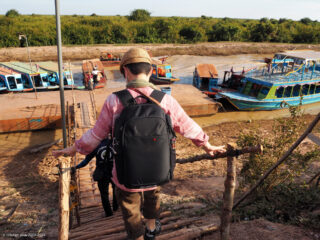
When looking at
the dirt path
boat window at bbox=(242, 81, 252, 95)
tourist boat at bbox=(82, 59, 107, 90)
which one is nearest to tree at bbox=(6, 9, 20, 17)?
the dirt path

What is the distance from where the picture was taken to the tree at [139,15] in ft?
166

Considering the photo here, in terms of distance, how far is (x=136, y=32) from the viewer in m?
39.3

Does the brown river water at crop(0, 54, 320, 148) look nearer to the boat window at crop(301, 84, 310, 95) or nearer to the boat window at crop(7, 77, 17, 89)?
the boat window at crop(301, 84, 310, 95)

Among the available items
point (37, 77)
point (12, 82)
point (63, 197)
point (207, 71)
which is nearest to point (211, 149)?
point (63, 197)

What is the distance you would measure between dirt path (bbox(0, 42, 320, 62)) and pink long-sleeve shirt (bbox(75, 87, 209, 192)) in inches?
1140

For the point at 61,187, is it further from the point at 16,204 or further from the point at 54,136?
the point at 54,136

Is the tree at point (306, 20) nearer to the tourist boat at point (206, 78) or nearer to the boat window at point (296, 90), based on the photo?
the boat window at point (296, 90)

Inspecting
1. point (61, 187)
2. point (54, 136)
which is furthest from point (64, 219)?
point (54, 136)

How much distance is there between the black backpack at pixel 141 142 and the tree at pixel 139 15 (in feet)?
173

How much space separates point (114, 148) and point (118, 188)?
617 mm

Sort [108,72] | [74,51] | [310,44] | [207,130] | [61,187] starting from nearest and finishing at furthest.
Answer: [61,187] < [207,130] < [108,72] < [74,51] < [310,44]

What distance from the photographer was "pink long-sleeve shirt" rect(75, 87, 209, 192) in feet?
6.06

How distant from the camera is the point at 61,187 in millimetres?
2090

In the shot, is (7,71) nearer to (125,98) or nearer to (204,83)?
(204,83)
